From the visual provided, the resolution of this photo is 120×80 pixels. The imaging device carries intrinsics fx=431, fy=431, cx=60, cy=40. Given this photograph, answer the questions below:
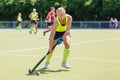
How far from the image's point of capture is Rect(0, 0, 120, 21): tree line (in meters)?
61.7

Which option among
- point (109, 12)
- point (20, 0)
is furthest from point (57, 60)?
point (20, 0)

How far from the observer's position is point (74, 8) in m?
65.0

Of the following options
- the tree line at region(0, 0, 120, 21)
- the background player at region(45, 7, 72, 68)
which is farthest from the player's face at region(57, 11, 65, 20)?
the tree line at region(0, 0, 120, 21)

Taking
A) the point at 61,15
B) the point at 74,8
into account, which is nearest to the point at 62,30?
the point at 61,15

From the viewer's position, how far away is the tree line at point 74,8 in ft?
202

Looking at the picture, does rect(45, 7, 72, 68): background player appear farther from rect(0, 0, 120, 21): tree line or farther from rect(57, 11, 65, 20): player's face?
rect(0, 0, 120, 21): tree line

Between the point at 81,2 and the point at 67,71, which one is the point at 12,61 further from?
the point at 81,2

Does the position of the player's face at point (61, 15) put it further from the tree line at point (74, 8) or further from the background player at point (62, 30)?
Result: the tree line at point (74, 8)

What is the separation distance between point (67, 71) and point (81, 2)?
53.7 meters

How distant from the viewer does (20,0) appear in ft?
228

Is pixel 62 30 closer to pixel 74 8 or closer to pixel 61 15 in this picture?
pixel 61 15

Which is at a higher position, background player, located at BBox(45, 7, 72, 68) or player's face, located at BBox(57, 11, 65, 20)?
player's face, located at BBox(57, 11, 65, 20)

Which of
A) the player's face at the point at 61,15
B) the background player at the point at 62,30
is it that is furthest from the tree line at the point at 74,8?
the player's face at the point at 61,15

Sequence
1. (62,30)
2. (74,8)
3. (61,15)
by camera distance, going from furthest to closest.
A: (74,8)
(62,30)
(61,15)
